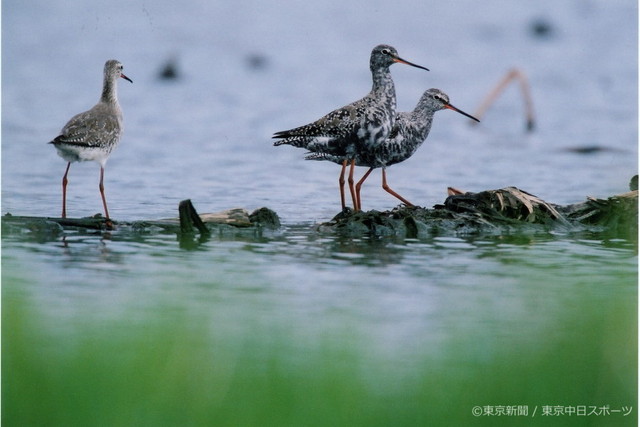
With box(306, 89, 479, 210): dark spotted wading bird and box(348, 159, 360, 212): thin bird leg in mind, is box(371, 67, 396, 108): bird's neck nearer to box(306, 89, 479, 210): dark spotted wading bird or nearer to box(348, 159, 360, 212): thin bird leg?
box(306, 89, 479, 210): dark spotted wading bird

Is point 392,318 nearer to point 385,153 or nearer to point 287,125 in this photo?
point 385,153

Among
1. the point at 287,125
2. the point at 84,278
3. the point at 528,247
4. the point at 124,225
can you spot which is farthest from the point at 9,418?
the point at 287,125

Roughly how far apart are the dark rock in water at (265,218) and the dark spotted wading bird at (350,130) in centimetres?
82

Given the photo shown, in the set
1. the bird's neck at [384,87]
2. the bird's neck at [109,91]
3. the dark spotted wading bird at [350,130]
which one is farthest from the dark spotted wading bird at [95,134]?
the bird's neck at [384,87]

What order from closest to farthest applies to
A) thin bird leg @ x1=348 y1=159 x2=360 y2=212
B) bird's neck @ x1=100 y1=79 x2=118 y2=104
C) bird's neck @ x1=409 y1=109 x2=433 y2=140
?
thin bird leg @ x1=348 y1=159 x2=360 y2=212 < bird's neck @ x1=100 y1=79 x2=118 y2=104 < bird's neck @ x1=409 y1=109 x2=433 y2=140

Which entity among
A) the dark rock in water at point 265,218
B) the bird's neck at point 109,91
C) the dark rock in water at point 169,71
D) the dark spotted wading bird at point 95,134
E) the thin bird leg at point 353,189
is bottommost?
the dark rock in water at point 265,218

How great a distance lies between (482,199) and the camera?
481 inches

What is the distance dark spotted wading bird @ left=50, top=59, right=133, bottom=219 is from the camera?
11.5 m

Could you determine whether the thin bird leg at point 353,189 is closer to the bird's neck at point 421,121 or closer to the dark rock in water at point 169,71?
the bird's neck at point 421,121

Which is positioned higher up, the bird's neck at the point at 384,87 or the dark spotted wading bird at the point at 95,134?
the bird's neck at the point at 384,87

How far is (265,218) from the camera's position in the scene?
1176 centimetres

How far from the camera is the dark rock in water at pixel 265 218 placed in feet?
38.5

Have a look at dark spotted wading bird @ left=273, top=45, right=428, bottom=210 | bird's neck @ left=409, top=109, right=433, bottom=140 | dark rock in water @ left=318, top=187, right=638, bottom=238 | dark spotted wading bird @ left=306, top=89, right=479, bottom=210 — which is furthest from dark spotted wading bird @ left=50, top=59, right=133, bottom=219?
bird's neck @ left=409, top=109, right=433, bottom=140

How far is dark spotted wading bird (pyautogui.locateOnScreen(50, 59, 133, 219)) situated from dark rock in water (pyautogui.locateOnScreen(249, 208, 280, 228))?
4.90 feet
